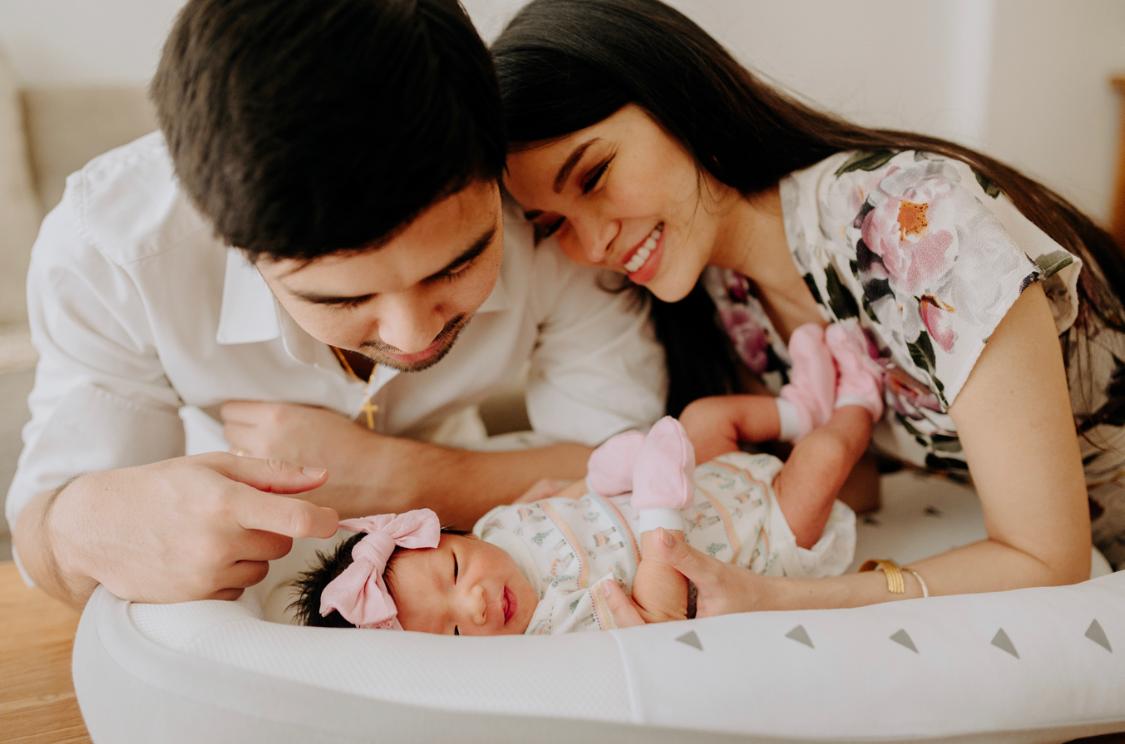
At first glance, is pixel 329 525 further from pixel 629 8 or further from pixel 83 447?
pixel 629 8

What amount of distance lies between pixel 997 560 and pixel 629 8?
0.89 m

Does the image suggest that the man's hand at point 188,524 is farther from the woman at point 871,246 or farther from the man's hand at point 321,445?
the woman at point 871,246

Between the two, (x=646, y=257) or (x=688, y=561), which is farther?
(x=646, y=257)

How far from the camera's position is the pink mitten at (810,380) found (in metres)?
1.49

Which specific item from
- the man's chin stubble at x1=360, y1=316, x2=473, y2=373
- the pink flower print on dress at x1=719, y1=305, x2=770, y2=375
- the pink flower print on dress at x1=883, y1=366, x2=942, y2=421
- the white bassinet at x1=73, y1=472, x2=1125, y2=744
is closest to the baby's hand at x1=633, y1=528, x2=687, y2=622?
the white bassinet at x1=73, y1=472, x2=1125, y2=744

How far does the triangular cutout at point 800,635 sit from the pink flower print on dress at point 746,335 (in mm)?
755

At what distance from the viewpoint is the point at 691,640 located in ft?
3.21

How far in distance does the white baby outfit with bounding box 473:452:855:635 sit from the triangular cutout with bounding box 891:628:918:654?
319 millimetres

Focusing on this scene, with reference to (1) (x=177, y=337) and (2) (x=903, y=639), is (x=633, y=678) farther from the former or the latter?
(1) (x=177, y=337)

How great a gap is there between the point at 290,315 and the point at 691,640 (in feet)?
2.39

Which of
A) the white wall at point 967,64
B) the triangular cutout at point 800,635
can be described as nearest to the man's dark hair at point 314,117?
the triangular cutout at point 800,635

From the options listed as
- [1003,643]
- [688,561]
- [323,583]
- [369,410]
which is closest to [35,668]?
[323,583]

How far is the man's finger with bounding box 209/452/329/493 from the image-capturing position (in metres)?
1.04

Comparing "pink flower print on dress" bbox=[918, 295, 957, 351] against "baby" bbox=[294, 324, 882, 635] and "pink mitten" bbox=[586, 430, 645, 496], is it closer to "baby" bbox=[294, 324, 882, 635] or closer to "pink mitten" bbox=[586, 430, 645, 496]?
"baby" bbox=[294, 324, 882, 635]
